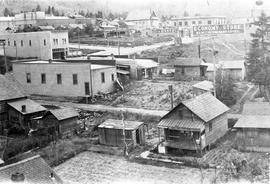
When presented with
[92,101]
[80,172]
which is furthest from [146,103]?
[80,172]

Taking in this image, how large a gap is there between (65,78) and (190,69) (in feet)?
56.8

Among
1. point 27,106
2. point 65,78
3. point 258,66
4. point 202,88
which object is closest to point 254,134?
point 202,88

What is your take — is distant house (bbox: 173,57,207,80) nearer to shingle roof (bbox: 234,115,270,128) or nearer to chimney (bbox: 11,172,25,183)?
shingle roof (bbox: 234,115,270,128)

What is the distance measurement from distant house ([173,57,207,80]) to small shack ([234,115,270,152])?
22.2 metres

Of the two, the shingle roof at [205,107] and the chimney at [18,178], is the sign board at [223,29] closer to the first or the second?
the shingle roof at [205,107]

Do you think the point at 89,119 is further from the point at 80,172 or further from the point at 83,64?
the point at 80,172

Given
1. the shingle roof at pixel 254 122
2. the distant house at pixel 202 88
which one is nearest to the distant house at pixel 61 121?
the distant house at pixel 202 88

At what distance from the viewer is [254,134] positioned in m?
32.3

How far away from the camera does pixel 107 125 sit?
36750mm

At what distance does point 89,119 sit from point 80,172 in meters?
12.6

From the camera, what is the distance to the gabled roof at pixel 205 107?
33281 mm

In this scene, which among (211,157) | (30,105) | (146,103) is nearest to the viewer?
(211,157)

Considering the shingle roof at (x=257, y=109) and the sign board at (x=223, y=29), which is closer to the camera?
the shingle roof at (x=257, y=109)

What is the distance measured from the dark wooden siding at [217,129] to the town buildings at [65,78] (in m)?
18.9
